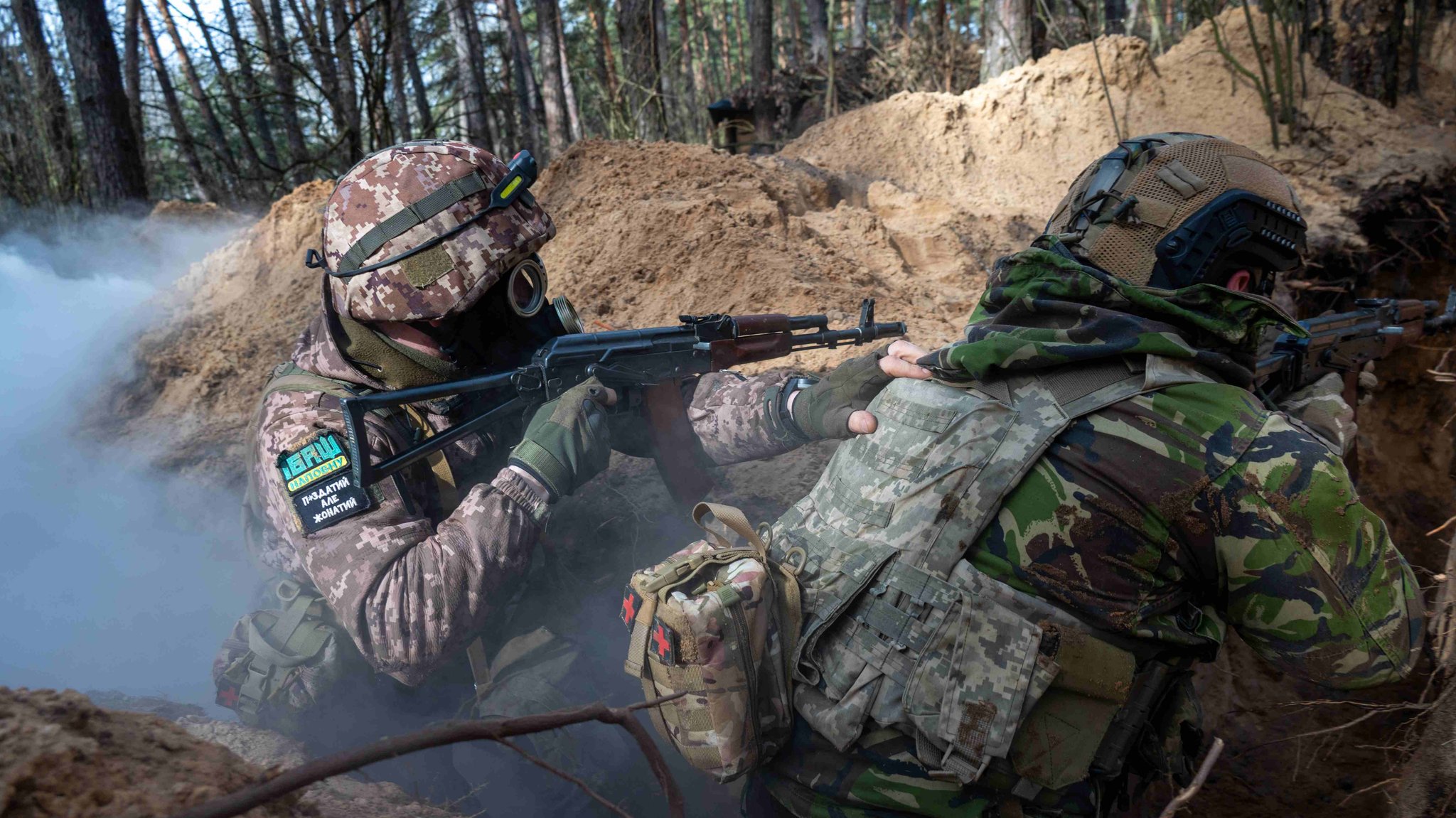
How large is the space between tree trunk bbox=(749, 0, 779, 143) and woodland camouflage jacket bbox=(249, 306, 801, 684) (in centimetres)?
1059

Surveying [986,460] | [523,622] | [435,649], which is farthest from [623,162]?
[986,460]

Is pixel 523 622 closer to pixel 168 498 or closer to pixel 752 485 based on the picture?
pixel 752 485

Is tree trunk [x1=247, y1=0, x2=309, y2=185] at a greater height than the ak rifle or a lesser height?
greater

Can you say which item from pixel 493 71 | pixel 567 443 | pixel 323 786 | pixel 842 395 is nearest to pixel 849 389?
pixel 842 395

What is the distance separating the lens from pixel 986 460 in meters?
1.79

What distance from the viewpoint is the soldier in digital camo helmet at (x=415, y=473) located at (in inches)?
93.9

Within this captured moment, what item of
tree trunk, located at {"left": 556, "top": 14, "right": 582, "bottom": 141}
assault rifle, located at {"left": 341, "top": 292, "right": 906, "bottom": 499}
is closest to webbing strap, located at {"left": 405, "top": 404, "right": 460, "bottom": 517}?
assault rifle, located at {"left": 341, "top": 292, "right": 906, "bottom": 499}

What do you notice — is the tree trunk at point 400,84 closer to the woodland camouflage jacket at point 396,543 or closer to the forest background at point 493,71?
the forest background at point 493,71

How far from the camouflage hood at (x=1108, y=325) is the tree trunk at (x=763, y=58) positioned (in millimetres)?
11008

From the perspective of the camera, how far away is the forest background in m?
6.46

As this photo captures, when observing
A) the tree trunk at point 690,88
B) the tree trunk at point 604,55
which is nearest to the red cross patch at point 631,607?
the tree trunk at point 604,55

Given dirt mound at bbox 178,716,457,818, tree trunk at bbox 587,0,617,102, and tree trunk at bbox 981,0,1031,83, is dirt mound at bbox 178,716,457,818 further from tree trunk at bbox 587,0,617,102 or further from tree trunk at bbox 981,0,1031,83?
tree trunk at bbox 587,0,617,102

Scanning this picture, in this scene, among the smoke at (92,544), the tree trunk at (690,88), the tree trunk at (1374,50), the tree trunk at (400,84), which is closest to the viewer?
the smoke at (92,544)

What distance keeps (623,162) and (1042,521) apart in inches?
208
